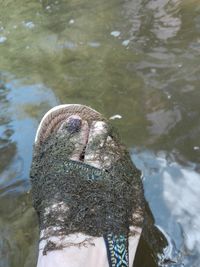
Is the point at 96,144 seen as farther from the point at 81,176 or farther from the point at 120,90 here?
the point at 120,90

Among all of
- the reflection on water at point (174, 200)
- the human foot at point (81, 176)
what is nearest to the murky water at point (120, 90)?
the reflection on water at point (174, 200)

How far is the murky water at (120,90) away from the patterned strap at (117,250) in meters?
0.29

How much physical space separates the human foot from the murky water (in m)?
0.26

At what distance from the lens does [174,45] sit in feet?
10.4

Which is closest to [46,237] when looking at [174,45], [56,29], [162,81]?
[162,81]

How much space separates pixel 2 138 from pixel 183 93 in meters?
1.11

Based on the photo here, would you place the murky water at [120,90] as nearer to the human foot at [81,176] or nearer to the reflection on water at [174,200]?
the reflection on water at [174,200]

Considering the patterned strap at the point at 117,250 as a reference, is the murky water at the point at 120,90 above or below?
below

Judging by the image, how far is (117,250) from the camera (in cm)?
146

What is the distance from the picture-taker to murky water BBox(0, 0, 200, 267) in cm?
203

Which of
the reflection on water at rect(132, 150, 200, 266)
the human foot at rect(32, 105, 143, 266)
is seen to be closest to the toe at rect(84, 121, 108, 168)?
the human foot at rect(32, 105, 143, 266)

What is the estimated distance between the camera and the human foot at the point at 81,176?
149 centimetres

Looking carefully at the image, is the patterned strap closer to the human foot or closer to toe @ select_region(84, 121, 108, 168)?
the human foot

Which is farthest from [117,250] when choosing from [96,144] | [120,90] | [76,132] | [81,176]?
[120,90]
